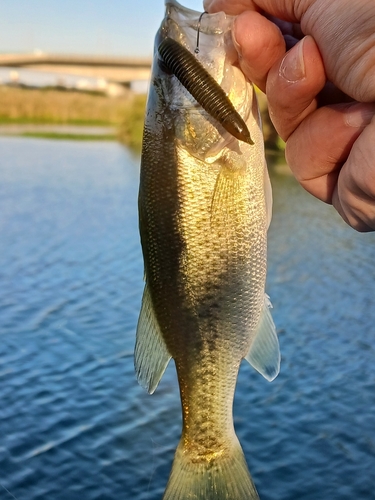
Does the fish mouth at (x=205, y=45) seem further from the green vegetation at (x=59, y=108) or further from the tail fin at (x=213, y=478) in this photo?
the green vegetation at (x=59, y=108)

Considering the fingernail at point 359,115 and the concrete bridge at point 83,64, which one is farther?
the concrete bridge at point 83,64

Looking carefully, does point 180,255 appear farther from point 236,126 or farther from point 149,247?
point 236,126

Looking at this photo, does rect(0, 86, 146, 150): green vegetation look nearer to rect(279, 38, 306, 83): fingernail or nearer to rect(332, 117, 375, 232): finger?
rect(332, 117, 375, 232): finger

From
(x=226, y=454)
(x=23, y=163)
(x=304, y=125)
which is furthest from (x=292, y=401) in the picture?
(x=23, y=163)

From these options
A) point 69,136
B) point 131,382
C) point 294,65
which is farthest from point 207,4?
point 69,136

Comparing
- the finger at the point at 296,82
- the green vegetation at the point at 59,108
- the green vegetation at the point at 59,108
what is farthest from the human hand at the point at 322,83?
the green vegetation at the point at 59,108

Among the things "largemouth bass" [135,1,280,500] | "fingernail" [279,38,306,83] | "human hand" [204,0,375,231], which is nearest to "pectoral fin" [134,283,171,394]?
"largemouth bass" [135,1,280,500]
